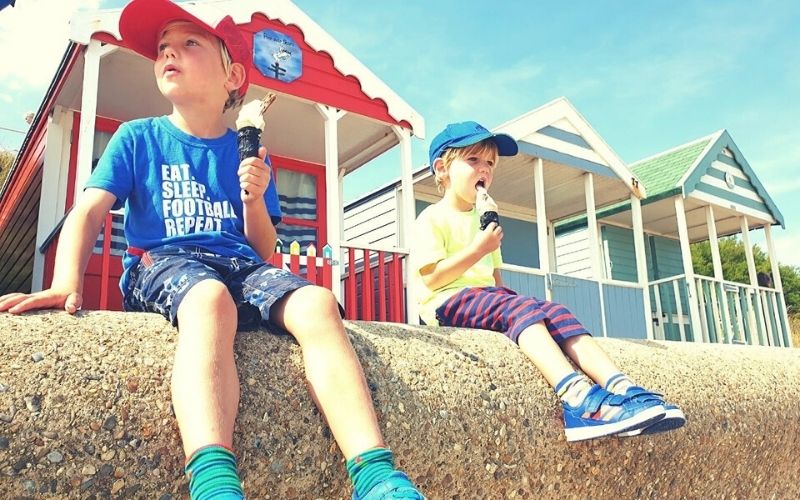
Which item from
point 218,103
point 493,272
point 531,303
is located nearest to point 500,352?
point 531,303

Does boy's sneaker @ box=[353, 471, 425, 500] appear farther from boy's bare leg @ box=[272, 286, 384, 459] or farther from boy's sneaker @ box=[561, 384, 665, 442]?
boy's sneaker @ box=[561, 384, 665, 442]

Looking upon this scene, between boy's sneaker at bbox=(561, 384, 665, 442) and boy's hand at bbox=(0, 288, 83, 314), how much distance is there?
1.29 metres

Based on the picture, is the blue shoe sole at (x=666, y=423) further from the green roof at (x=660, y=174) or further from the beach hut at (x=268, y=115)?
the green roof at (x=660, y=174)

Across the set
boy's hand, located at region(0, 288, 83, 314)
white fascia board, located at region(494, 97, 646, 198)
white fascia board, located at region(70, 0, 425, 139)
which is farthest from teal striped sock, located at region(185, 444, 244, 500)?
white fascia board, located at region(494, 97, 646, 198)

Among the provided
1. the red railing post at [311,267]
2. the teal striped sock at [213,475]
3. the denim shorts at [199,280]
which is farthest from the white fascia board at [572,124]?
the teal striped sock at [213,475]

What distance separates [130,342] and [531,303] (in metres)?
1.34

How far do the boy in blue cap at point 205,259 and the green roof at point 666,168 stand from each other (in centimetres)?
884

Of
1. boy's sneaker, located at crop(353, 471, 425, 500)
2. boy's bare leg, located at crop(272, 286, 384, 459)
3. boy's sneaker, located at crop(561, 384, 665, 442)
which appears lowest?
boy's sneaker, located at crop(353, 471, 425, 500)

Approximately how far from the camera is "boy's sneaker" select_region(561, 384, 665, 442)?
165 cm

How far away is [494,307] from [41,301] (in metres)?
1.42

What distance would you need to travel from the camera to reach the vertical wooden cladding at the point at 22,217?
23.0 ft

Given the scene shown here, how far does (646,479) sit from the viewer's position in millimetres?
1956

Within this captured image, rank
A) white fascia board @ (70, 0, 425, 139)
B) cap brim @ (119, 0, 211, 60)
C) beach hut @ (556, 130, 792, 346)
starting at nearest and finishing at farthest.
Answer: cap brim @ (119, 0, 211, 60), white fascia board @ (70, 0, 425, 139), beach hut @ (556, 130, 792, 346)

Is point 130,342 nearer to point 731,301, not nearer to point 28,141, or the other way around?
point 28,141
